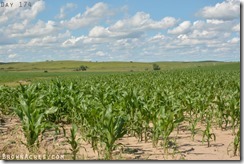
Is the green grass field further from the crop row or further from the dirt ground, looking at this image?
the dirt ground

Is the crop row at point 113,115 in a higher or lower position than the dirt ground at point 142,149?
higher

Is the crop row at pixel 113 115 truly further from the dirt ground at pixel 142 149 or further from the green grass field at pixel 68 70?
the green grass field at pixel 68 70

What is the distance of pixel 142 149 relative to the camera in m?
6.08

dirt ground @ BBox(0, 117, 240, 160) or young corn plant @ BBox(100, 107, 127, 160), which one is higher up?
→ young corn plant @ BBox(100, 107, 127, 160)

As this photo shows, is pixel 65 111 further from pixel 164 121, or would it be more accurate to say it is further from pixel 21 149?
pixel 164 121

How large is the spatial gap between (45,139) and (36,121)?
122cm

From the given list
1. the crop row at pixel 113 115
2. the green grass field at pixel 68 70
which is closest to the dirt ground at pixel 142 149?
the crop row at pixel 113 115

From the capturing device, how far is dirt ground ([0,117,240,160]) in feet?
18.0

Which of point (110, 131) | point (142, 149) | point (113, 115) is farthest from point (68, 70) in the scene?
point (110, 131)

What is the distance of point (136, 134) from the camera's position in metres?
7.28

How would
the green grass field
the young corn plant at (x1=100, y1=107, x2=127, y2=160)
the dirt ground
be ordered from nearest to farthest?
1. the young corn plant at (x1=100, y1=107, x2=127, y2=160)
2. the dirt ground
3. the green grass field

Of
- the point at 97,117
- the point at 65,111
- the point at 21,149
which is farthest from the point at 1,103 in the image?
the point at 97,117

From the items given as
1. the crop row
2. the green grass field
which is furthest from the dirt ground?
the green grass field

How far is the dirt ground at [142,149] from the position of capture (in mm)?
5500
